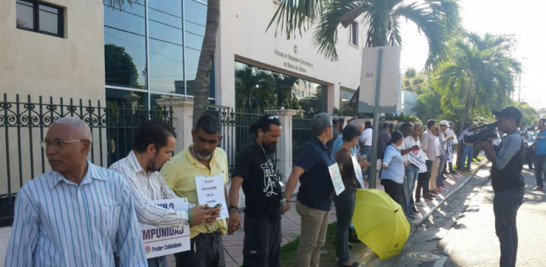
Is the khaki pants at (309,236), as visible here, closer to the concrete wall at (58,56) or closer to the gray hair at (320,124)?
the gray hair at (320,124)

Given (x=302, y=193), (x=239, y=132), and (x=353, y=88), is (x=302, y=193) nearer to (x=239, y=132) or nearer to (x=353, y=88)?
(x=239, y=132)

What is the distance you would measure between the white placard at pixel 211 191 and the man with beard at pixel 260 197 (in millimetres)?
476

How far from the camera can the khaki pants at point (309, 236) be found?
172 inches

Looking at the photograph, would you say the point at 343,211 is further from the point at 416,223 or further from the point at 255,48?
the point at 255,48

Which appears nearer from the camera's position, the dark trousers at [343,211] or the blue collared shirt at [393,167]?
the dark trousers at [343,211]

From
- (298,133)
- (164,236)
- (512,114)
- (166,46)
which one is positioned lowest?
(164,236)

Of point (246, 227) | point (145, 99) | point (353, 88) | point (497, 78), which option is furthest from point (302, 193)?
point (497, 78)

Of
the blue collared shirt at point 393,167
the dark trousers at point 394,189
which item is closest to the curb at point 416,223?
the dark trousers at point 394,189

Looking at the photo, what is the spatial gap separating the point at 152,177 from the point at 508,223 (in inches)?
158

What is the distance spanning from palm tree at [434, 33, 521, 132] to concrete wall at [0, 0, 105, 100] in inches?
716

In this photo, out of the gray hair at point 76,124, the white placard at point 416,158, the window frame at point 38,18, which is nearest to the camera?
the gray hair at point 76,124

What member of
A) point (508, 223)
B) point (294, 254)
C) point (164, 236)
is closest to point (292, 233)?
point (294, 254)

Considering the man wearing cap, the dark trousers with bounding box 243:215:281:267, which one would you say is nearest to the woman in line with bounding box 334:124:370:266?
the dark trousers with bounding box 243:215:281:267

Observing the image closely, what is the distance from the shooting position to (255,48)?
13266 millimetres
